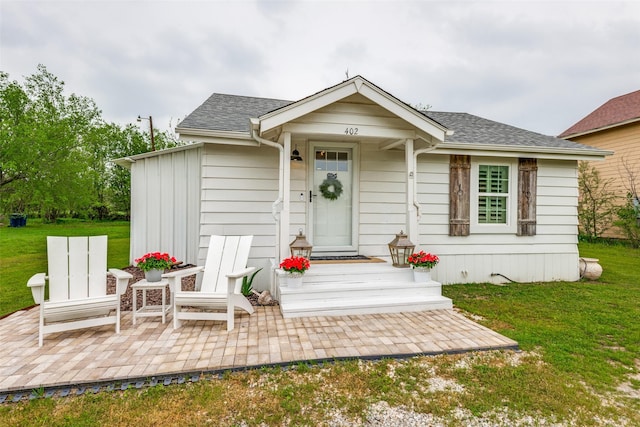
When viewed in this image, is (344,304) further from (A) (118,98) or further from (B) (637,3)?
(A) (118,98)

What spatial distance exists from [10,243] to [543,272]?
50.3ft

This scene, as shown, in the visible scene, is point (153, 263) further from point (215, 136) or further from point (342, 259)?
point (342, 259)

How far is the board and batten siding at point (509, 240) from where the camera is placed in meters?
5.85

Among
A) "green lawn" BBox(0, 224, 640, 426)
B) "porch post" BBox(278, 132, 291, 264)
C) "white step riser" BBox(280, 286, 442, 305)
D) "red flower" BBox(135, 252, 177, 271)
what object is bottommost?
"green lawn" BBox(0, 224, 640, 426)

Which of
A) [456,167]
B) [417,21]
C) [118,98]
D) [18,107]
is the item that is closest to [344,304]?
[456,167]

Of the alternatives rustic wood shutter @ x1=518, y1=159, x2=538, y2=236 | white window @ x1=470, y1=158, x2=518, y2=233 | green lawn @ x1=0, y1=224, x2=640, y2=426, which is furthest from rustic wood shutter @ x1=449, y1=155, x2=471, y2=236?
green lawn @ x1=0, y1=224, x2=640, y2=426

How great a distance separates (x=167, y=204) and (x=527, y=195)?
285 inches

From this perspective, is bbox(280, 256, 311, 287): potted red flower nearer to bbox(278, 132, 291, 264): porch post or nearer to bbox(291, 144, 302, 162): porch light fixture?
bbox(278, 132, 291, 264): porch post

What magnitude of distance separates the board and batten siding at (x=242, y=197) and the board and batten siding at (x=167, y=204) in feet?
2.12

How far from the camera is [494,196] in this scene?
6098 mm

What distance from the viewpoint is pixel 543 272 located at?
6273mm

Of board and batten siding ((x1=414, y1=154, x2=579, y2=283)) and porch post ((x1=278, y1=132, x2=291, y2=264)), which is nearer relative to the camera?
porch post ((x1=278, y1=132, x2=291, y2=264))

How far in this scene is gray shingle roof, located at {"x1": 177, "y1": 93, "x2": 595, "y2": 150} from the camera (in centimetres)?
504

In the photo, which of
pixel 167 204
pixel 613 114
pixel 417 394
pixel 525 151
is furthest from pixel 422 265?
pixel 613 114
